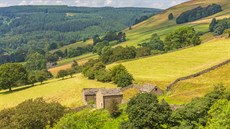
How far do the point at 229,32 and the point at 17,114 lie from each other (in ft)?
313

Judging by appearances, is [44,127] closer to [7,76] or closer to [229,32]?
[7,76]

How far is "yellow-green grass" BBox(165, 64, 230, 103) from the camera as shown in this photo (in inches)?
2904

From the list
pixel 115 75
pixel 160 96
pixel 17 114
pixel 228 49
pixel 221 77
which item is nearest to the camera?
pixel 17 114

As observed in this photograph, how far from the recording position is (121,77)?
308 ft

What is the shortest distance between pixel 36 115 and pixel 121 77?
115 feet

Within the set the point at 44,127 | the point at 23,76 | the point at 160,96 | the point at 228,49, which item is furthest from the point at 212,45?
the point at 44,127

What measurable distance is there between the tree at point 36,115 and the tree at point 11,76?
55.3 metres

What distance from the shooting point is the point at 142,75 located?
103438mm

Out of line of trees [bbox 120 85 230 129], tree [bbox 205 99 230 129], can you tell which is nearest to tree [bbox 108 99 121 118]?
line of trees [bbox 120 85 230 129]

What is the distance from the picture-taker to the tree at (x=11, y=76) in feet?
390

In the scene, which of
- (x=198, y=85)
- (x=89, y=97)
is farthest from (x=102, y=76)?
(x=198, y=85)

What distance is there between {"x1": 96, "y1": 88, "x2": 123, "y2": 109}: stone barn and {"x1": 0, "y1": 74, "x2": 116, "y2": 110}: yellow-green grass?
948cm

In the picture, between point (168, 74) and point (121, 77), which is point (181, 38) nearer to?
point (168, 74)

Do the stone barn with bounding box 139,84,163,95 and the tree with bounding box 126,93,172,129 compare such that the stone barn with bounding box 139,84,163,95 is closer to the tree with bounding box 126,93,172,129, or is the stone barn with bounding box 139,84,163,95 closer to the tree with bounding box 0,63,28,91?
the tree with bounding box 126,93,172,129
